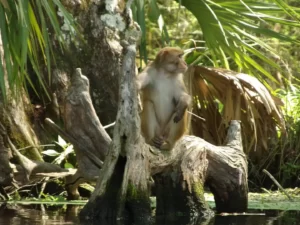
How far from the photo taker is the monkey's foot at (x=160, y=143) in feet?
27.9

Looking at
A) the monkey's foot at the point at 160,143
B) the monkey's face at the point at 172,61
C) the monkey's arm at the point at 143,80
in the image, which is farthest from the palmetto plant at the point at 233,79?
the monkey's foot at the point at 160,143

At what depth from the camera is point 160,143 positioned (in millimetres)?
8555

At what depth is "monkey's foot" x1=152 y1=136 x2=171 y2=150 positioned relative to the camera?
27.9ft

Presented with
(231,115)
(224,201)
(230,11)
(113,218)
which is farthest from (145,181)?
(230,11)

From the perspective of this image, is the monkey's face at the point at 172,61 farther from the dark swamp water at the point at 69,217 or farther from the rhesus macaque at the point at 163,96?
the dark swamp water at the point at 69,217

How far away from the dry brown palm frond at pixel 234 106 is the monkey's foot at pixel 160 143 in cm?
162

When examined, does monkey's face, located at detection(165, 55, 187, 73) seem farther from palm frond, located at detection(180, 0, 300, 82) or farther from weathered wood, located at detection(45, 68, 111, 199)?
palm frond, located at detection(180, 0, 300, 82)

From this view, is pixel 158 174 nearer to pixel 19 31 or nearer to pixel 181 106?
pixel 181 106

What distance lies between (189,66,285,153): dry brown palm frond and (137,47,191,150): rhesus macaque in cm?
120

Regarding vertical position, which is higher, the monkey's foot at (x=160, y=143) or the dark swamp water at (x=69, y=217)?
the monkey's foot at (x=160, y=143)

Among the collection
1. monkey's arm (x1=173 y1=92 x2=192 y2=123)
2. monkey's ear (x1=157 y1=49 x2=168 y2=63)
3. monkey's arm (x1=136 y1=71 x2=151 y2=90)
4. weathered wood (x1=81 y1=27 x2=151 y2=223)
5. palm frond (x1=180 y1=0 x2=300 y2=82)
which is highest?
palm frond (x1=180 y1=0 x2=300 y2=82)

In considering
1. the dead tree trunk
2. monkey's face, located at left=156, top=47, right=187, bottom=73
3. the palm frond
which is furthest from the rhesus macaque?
the palm frond

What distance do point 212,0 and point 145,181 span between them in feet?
13.1

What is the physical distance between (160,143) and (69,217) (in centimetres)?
130
